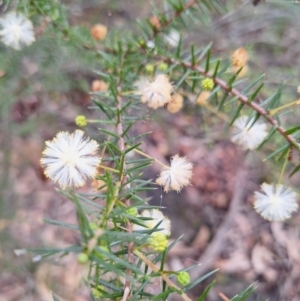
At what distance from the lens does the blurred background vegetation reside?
189 centimetres

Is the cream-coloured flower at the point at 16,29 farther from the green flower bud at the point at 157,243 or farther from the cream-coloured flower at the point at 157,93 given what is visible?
the green flower bud at the point at 157,243

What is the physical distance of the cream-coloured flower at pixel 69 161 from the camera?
0.65 meters

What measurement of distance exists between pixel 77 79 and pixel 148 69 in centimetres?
78

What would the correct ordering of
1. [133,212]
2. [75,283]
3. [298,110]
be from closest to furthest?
→ [133,212]
[298,110]
[75,283]

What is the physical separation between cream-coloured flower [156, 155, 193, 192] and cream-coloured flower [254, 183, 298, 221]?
0.55ft

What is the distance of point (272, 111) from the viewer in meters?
0.84

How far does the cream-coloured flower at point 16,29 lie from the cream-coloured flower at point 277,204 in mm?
784

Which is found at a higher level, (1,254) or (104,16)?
(104,16)

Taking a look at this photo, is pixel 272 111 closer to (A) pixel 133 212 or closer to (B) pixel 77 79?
(A) pixel 133 212

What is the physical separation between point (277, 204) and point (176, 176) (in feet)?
0.72

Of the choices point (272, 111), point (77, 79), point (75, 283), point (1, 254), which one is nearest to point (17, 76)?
point (77, 79)

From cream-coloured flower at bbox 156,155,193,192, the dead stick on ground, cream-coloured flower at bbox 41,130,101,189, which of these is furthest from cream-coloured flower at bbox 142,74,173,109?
the dead stick on ground

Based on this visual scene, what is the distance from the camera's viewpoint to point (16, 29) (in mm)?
1170

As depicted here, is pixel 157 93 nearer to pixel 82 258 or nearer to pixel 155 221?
pixel 155 221
